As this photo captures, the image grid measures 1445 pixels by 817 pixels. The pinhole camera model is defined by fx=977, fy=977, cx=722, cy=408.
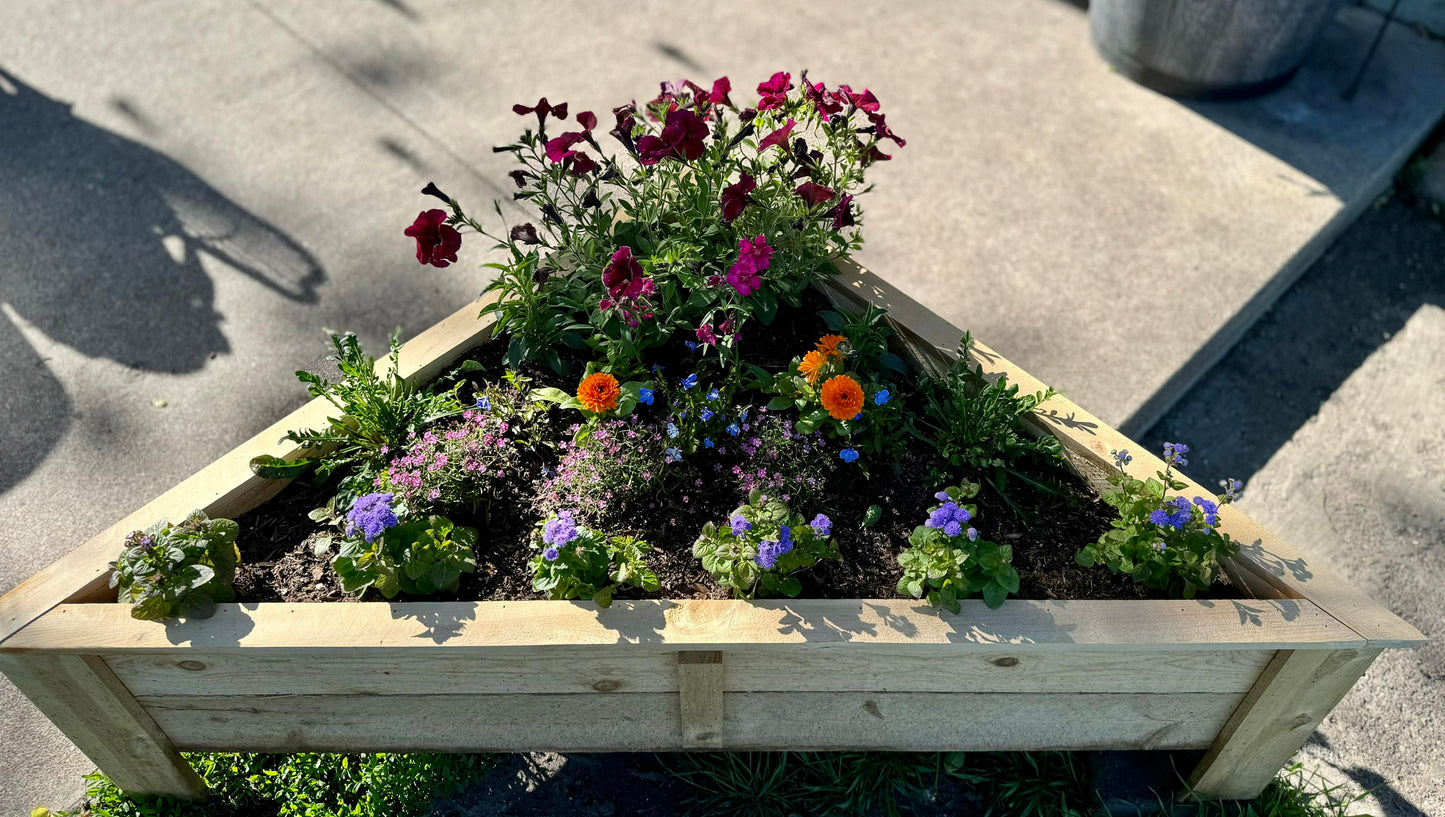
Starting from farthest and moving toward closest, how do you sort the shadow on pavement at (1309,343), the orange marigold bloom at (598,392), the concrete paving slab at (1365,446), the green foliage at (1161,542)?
the shadow on pavement at (1309,343) → the concrete paving slab at (1365,446) → the orange marigold bloom at (598,392) → the green foliage at (1161,542)

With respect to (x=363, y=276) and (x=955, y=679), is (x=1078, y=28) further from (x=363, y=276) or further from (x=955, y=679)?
(x=955, y=679)

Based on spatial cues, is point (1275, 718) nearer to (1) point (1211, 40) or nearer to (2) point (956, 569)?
(2) point (956, 569)

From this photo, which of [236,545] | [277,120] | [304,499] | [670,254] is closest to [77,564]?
[236,545]

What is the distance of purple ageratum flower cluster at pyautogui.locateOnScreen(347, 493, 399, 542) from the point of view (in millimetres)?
1813

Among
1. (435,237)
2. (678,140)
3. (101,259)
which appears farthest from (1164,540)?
(101,259)

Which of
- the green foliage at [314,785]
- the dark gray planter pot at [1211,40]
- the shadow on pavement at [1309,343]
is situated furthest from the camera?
the dark gray planter pot at [1211,40]

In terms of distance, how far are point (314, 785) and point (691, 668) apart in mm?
1055

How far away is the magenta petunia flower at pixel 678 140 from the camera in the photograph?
6.64 ft

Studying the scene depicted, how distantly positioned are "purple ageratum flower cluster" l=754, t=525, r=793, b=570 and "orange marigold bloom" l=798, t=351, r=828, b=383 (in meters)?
0.42

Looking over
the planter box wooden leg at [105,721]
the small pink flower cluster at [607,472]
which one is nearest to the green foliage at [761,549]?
the small pink flower cluster at [607,472]

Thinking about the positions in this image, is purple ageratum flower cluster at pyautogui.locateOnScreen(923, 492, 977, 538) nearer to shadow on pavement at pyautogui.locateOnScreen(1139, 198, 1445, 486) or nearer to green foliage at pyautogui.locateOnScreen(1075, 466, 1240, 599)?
green foliage at pyautogui.locateOnScreen(1075, 466, 1240, 599)

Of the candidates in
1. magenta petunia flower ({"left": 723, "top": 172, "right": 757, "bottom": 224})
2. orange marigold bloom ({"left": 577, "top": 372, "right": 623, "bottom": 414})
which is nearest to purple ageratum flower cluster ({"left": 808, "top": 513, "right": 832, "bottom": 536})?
orange marigold bloom ({"left": 577, "top": 372, "right": 623, "bottom": 414})

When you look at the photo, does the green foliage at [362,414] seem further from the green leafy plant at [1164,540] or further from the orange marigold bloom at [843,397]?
the green leafy plant at [1164,540]

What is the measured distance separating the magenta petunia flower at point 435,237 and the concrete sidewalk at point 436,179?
1.23 m
